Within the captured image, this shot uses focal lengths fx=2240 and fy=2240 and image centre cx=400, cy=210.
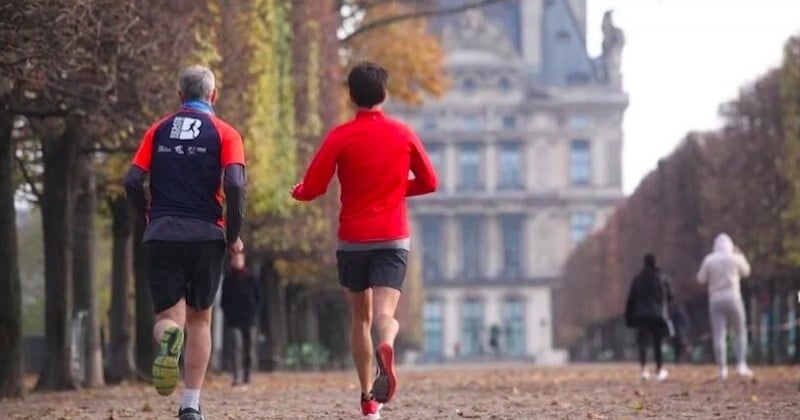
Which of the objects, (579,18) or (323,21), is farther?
(579,18)

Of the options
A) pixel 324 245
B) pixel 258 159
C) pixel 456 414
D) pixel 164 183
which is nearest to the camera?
pixel 164 183

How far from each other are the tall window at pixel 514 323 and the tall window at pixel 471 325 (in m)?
2.36

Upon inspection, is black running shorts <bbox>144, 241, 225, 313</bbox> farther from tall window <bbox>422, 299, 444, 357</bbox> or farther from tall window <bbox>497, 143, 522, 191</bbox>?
tall window <bbox>497, 143, 522, 191</bbox>

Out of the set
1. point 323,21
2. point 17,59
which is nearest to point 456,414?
point 17,59

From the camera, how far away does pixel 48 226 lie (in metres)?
29.0

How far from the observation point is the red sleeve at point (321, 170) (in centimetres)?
1455

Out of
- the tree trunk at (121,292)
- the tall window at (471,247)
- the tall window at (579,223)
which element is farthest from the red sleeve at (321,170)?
the tall window at (471,247)

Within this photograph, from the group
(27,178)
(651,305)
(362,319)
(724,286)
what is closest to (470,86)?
(651,305)

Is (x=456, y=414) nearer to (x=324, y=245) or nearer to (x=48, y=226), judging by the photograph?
(x=48, y=226)

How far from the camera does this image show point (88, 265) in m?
33.2

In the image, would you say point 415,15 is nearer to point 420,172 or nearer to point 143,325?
point 143,325

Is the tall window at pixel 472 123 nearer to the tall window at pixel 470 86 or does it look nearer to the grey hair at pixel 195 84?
the tall window at pixel 470 86

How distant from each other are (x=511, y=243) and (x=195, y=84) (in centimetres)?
17427

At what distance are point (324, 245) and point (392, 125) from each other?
38.8 meters
